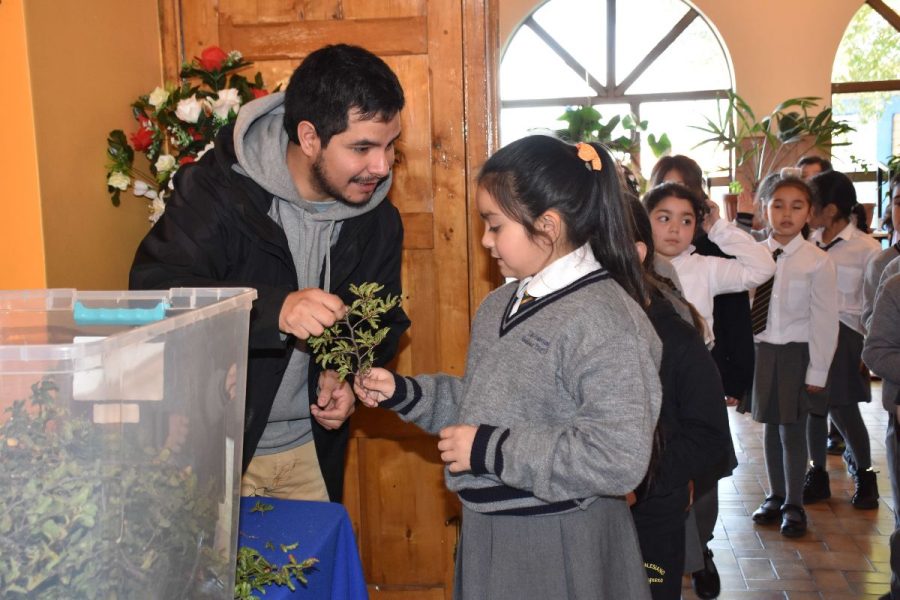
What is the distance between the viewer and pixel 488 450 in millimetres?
1515

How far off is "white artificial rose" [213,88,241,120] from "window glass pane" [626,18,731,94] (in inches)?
330

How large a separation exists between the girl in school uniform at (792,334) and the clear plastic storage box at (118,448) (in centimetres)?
335

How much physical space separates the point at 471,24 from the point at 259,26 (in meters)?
0.74

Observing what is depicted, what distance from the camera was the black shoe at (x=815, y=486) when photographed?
456 centimetres

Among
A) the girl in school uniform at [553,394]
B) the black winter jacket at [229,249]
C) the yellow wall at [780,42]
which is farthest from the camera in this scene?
the yellow wall at [780,42]

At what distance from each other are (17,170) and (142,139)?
0.49 metres

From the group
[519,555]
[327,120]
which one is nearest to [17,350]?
[519,555]

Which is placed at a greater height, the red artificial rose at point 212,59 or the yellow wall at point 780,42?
the yellow wall at point 780,42

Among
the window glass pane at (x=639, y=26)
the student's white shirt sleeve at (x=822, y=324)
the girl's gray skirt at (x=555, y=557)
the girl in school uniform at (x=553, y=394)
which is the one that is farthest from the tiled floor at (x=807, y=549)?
the window glass pane at (x=639, y=26)

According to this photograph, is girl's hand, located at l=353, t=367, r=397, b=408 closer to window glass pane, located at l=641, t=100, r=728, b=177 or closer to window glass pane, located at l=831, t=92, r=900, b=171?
window glass pane, located at l=641, t=100, r=728, b=177

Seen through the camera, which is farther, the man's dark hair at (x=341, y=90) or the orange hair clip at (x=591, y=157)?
the man's dark hair at (x=341, y=90)

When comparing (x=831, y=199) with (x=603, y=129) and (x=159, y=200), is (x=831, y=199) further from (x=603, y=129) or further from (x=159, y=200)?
(x=159, y=200)

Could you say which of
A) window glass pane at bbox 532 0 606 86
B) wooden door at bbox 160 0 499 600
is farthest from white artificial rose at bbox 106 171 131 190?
window glass pane at bbox 532 0 606 86

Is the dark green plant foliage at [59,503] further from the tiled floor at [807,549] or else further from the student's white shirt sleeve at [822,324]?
the student's white shirt sleeve at [822,324]
